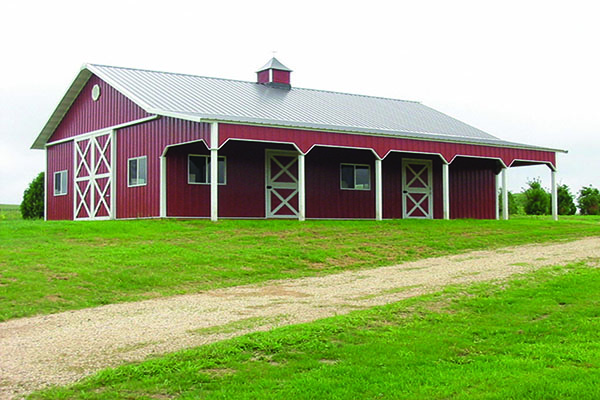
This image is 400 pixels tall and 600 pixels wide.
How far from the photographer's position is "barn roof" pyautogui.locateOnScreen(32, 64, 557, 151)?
2194 cm

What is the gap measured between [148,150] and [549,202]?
24.7m

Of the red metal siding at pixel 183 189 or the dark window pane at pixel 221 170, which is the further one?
the dark window pane at pixel 221 170

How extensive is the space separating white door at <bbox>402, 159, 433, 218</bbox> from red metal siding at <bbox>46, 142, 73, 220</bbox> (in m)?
12.5

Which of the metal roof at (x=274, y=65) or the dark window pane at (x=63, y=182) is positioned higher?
the metal roof at (x=274, y=65)

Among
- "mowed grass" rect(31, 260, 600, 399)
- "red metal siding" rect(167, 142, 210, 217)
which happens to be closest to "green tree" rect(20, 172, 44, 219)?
"red metal siding" rect(167, 142, 210, 217)

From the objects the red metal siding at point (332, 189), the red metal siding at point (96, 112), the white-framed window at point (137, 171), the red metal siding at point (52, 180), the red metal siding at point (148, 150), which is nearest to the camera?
the red metal siding at point (148, 150)

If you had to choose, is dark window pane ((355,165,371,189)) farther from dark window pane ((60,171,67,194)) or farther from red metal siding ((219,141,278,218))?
dark window pane ((60,171,67,194))

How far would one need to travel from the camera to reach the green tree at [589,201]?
41.2 metres

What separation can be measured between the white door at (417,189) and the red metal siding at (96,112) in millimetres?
10394

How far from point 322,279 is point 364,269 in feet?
5.46

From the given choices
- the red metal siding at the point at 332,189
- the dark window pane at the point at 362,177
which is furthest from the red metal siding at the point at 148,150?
the dark window pane at the point at 362,177

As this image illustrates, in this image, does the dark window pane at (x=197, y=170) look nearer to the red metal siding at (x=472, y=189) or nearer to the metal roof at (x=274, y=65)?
the metal roof at (x=274, y=65)

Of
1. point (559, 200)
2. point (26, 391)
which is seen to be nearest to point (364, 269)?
point (26, 391)

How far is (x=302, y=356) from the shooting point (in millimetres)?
7145
